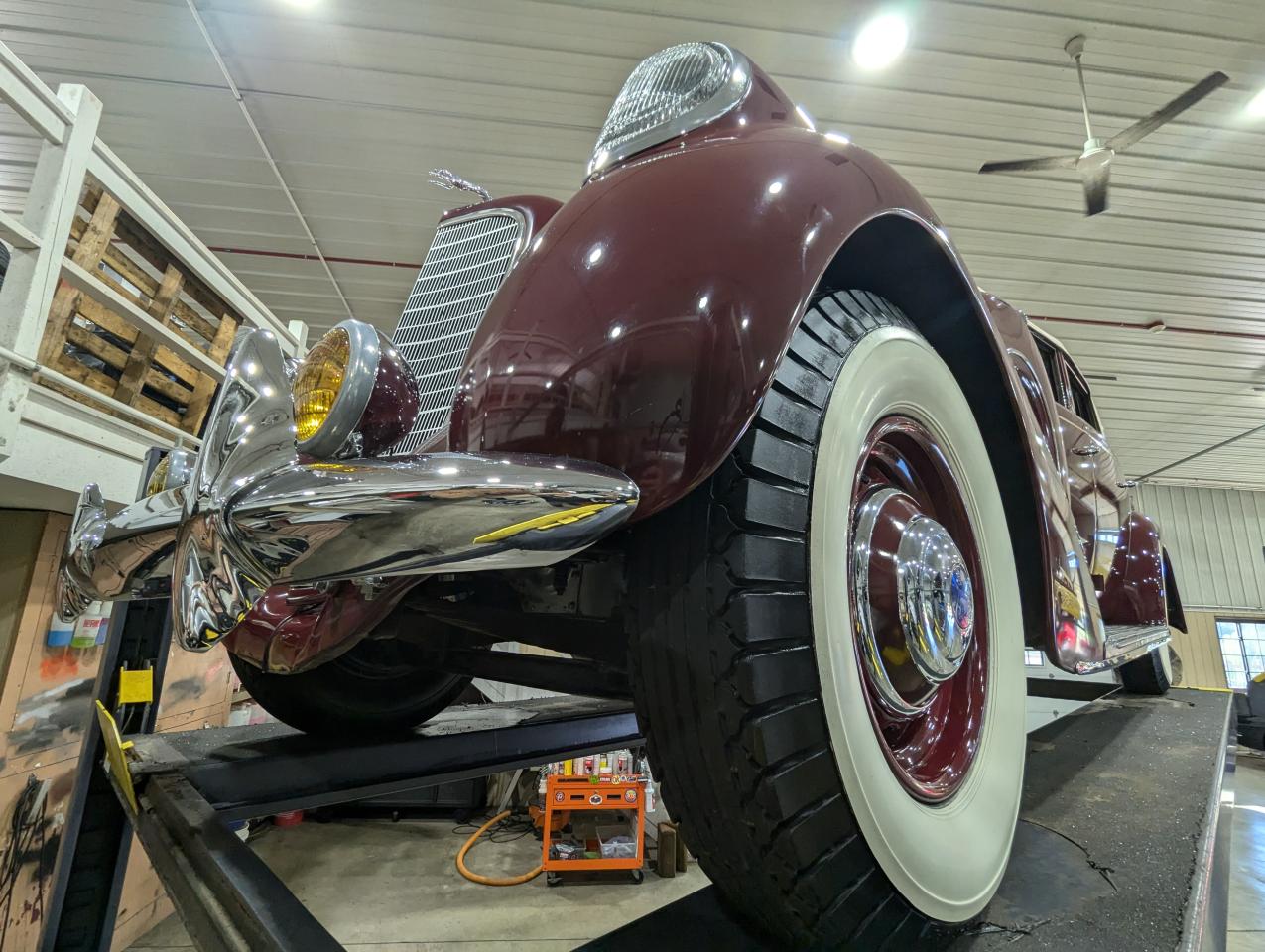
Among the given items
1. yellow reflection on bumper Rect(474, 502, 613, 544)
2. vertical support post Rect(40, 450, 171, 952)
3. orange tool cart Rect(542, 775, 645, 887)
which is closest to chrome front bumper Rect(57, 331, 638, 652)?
yellow reflection on bumper Rect(474, 502, 613, 544)

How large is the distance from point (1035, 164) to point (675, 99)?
4455mm

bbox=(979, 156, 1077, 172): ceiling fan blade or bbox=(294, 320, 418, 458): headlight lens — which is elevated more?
bbox=(979, 156, 1077, 172): ceiling fan blade

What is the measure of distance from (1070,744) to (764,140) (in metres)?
1.55

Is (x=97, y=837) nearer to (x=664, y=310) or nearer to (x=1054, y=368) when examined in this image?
(x=664, y=310)

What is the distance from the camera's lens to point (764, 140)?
79cm

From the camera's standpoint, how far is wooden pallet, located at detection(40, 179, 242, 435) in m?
2.18

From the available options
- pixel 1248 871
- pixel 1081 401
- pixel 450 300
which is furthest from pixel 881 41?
pixel 1248 871

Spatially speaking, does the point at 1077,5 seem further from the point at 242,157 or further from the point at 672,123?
the point at 242,157

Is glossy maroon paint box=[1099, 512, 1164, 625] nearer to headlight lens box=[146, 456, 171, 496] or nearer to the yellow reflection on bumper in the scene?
the yellow reflection on bumper

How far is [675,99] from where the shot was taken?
99cm

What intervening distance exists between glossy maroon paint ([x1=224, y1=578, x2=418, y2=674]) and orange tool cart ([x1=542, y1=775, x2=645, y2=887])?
345 cm

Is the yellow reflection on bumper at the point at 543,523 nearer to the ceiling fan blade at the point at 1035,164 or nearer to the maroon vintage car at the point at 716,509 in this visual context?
the maroon vintage car at the point at 716,509

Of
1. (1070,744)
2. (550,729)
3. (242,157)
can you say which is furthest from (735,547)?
(242,157)

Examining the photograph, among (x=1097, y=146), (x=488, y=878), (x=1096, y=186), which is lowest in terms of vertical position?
(x=488, y=878)
